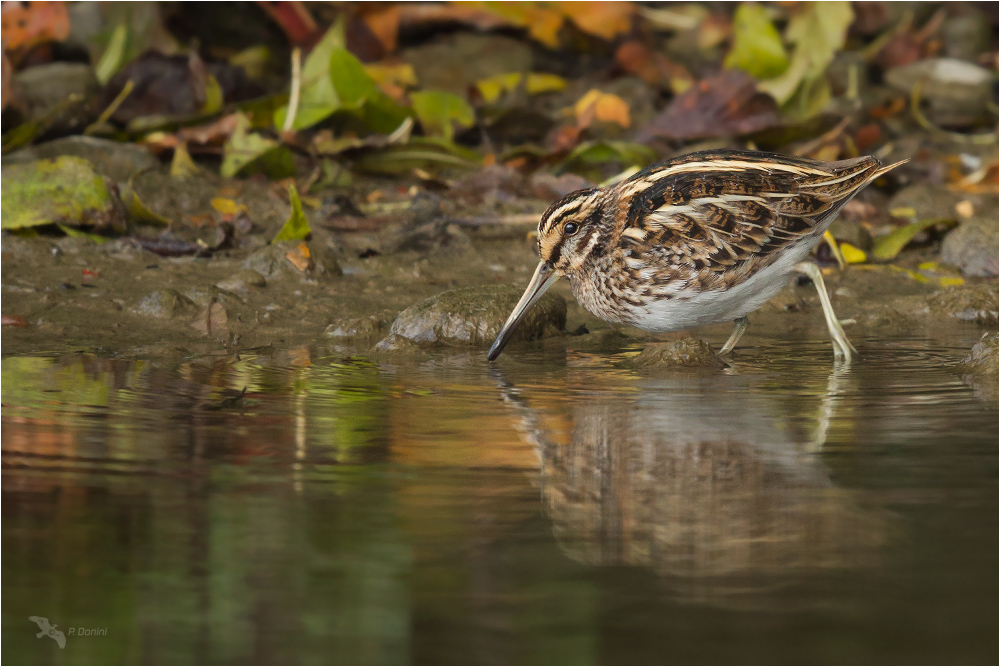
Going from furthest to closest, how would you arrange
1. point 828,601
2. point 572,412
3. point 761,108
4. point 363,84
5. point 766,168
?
point 761,108
point 363,84
point 766,168
point 572,412
point 828,601

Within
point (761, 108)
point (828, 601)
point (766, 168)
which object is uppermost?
point (761, 108)

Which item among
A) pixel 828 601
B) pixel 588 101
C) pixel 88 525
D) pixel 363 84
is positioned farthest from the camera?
pixel 588 101

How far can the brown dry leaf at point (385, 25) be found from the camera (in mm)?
11016

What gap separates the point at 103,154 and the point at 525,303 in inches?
151

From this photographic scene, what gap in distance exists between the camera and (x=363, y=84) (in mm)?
9031

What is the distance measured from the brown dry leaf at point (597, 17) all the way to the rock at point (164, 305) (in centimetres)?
Answer: 569

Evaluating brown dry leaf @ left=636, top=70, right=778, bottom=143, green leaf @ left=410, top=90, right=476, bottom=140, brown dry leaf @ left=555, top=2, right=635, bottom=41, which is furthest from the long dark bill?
brown dry leaf @ left=555, top=2, right=635, bottom=41

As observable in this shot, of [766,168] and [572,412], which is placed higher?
[766,168]

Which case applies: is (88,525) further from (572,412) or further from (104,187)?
(104,187)

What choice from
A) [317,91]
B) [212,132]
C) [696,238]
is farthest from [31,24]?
[696,238]

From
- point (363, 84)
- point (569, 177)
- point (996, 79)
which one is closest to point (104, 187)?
point (363, 84)

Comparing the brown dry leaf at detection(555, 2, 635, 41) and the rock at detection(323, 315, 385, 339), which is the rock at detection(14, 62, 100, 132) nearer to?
the rock at detection(323, 315, 385, 339)

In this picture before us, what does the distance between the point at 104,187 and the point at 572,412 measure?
13.6 feet

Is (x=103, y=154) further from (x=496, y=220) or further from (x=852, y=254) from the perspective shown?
(x=852, y=254)
